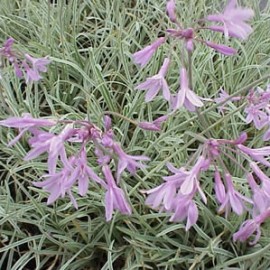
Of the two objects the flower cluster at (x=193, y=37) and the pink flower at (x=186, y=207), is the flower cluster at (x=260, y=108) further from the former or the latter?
the pink flower at (x=186, y=207)

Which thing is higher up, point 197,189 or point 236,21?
point 236,21

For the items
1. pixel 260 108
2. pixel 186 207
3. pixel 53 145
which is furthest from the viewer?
pixel 260 108

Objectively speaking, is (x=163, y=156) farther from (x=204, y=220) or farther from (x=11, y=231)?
(x=11, y=231)

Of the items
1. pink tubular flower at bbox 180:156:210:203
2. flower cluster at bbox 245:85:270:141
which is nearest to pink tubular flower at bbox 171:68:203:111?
pink tubular flower at bbox 180:156:210:203

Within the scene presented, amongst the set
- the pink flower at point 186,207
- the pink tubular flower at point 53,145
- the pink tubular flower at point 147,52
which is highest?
the pink tubular flower at point 147,52

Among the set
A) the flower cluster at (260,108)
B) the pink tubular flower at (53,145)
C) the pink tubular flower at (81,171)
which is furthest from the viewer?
the flower cluster at (260,108)

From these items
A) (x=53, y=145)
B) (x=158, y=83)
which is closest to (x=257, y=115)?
(x=158, y=83)

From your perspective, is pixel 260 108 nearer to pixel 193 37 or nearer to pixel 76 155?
pixel 193 37

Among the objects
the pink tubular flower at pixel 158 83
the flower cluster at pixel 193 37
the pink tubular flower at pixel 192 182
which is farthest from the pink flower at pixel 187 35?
the pink tubular flower at pixel 192 182

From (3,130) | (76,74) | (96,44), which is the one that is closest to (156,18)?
(96,44)

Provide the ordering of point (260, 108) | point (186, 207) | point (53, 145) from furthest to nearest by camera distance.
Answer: point (260, 108), point (186, 207), point (53, 145)

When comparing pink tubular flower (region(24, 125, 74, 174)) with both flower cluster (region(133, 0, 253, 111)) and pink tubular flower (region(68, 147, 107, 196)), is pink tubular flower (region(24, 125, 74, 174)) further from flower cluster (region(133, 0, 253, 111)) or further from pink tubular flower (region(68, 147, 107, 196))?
flower cluster (region(133, 0, 253, 111))
